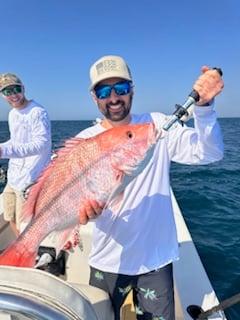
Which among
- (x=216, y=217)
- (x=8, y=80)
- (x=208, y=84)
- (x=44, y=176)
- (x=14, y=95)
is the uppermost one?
(x=8, y=80)

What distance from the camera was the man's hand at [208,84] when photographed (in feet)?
4.62

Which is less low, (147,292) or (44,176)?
(44,176)

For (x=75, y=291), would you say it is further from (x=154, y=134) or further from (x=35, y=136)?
(x=35, y=136)

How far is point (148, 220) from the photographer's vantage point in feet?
5.57

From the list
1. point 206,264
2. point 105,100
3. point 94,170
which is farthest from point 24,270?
point 206,264

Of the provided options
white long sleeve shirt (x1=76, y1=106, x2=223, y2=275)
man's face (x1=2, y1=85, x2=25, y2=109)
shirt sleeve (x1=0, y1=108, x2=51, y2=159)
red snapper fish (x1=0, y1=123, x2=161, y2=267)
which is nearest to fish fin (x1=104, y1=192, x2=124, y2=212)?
red snapper fish (x1=0, y1=123, x2=161, y2=267)

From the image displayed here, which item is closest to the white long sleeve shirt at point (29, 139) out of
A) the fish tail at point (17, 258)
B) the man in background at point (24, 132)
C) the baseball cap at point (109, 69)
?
the man in background at point (24, 132)

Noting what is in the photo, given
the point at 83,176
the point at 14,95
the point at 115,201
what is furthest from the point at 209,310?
the point at 14,95

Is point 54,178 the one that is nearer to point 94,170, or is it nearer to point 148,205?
point 94,170

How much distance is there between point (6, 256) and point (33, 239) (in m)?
0.17

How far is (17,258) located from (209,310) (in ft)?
4.78

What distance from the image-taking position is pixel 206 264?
4.24 meters

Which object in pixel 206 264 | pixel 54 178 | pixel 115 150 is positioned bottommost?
pixel 206 264

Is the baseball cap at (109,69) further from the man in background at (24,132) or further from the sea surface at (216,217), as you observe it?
the man in background at (24,132)
